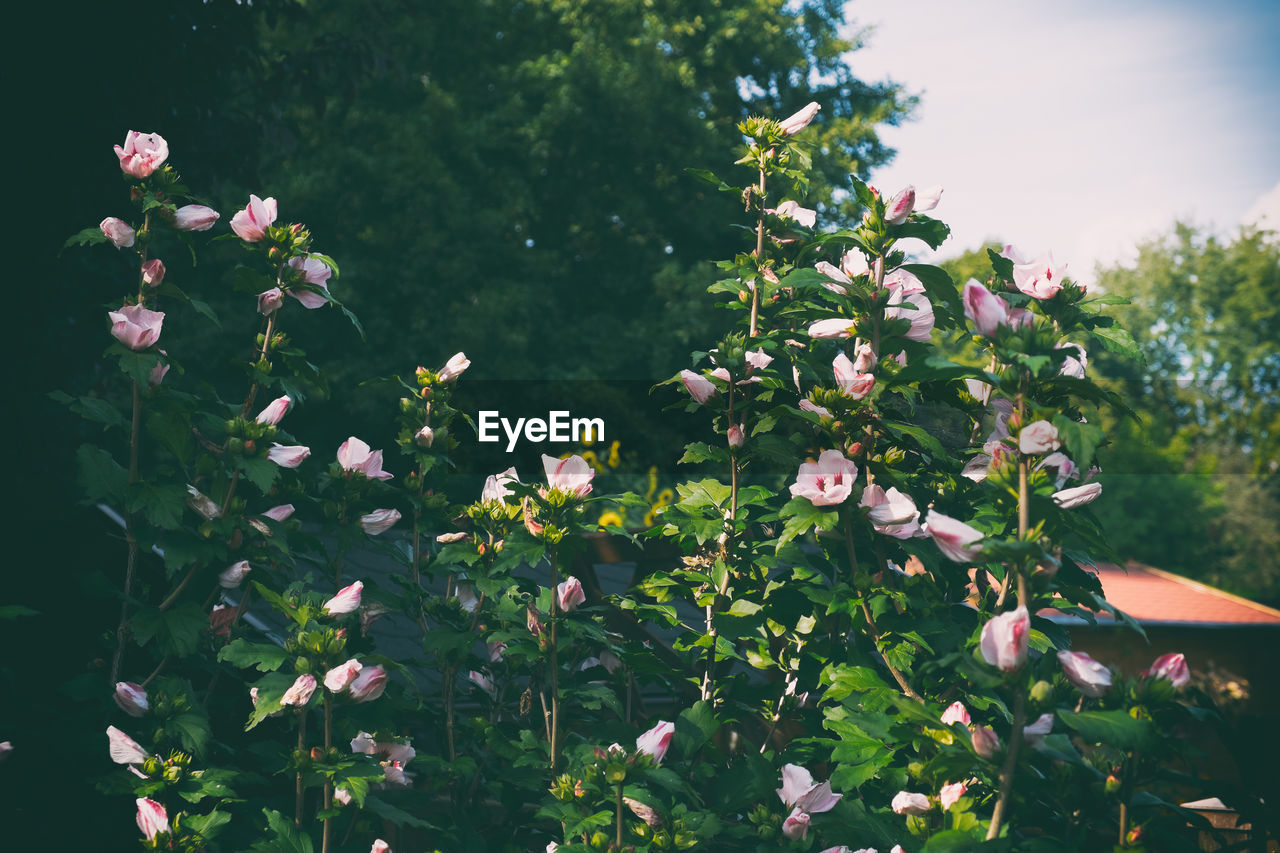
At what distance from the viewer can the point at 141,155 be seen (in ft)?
6.74

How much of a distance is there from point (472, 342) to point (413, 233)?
8.27ft

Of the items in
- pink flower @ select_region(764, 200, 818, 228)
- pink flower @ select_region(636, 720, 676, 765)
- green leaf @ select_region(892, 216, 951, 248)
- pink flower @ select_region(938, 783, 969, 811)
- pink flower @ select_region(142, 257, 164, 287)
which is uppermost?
pink flower @ select_region(764, 200, 818, 228)

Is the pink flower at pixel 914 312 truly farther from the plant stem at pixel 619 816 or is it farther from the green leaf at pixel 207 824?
the green leaf at pixel 207 824

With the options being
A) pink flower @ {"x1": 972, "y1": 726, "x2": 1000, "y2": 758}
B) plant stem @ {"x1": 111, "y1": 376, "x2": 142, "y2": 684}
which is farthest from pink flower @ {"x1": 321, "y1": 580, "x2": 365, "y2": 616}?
pink flower @ {"x1": 972, "y1": 726, "x2": 1000, "y2": 758}

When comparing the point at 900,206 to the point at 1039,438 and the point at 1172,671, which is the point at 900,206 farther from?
the point at 1172,671

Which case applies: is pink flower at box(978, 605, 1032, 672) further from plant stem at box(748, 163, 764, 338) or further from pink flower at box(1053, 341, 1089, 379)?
plant stem at box(748, 163, 764, 338)

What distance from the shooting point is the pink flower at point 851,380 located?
1756mm

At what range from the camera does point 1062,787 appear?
1.60 meters

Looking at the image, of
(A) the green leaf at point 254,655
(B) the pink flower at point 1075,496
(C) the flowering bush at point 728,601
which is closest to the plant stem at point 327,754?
(C) the flowering bush at point 728,601

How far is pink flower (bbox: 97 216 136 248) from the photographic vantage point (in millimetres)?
2000

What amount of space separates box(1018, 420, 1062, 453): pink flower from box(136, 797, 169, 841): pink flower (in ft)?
5.36

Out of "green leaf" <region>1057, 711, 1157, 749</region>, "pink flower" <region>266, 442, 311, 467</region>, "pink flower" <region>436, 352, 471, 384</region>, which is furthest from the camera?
"pink flower" <region>436, 352, 471, 384</region>

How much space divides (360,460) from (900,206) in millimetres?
1313

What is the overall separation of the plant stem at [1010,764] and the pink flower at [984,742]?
3 cm
